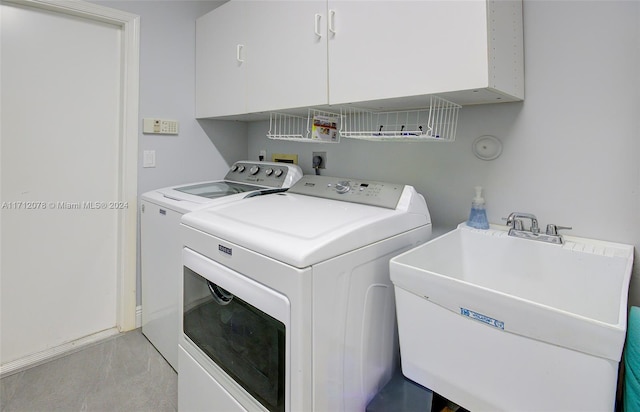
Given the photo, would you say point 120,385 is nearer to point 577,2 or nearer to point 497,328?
point 497,328

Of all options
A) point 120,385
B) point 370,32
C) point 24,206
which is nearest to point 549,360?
point 370,32

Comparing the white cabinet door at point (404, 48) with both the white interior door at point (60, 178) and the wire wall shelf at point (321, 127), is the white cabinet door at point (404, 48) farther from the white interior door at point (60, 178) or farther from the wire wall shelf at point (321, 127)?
the white interior door at point (60, 178)

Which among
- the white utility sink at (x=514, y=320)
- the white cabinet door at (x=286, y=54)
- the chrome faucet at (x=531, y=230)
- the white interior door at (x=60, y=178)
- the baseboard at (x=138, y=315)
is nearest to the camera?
the white utility sink at (x=514, y=320)

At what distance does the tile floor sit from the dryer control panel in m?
1.25

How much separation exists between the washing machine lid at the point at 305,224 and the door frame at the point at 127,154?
1029mm

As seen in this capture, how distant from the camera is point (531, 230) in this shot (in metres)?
1.22

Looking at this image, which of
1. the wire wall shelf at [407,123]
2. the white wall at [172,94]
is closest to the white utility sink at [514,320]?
the wire wall shelf at [407,123]

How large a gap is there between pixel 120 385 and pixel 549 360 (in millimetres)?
1934

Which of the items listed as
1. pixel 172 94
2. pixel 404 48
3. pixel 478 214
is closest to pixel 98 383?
A: pixel 172 94

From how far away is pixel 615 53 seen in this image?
3.54 feet

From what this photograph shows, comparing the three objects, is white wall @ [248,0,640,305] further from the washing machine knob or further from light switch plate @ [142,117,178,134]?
light switch plate @ [142,117,178,134]

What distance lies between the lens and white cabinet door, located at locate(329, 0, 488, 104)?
102cm

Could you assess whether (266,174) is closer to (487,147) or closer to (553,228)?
(487,147)

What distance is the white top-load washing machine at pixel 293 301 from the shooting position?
35.7 inches
